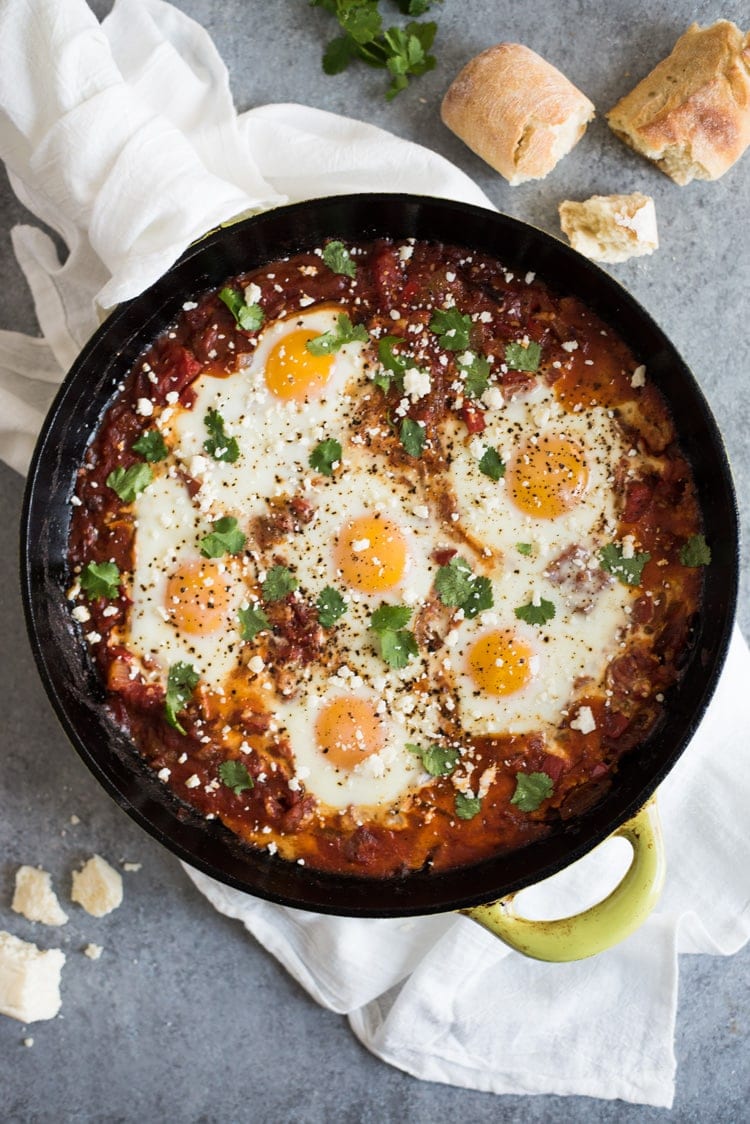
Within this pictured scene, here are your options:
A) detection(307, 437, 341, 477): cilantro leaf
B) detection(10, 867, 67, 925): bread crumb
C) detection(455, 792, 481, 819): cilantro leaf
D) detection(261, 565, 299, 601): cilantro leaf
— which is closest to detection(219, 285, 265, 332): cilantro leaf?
detection(307, 437, 341, 477): cilantro leaf

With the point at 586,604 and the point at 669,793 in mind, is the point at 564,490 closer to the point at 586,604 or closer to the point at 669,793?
the point at 586,604

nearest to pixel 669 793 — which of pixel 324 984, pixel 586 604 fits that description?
pixel 586 604

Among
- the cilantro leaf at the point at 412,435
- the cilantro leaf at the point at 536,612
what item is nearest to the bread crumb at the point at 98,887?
the cilantro leaf at the point at 536,612

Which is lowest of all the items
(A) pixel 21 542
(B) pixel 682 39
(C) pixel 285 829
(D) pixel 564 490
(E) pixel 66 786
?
(E) pixel 66 786

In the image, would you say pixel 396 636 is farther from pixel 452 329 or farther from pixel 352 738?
pixel 452 329

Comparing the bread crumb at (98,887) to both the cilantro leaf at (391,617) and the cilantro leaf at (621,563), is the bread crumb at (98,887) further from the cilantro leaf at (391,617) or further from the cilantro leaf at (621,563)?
the cilantro leaf at (621,563)

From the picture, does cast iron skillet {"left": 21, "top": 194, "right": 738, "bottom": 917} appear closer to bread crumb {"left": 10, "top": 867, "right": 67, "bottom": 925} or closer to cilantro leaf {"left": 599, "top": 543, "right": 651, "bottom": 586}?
cilantro leaf {"left": 599, "top": 543, "right": 651, "bottom": 586}

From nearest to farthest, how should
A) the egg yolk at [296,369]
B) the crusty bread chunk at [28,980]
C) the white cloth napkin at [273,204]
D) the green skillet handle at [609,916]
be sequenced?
the green skillet handle at [609,916]
the white cloth napkin at [273,204]
the egg yolk at [296,369]
the crusty bread chunk at [28,980]

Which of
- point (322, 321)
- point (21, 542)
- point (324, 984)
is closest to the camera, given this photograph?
point (21, 542)
